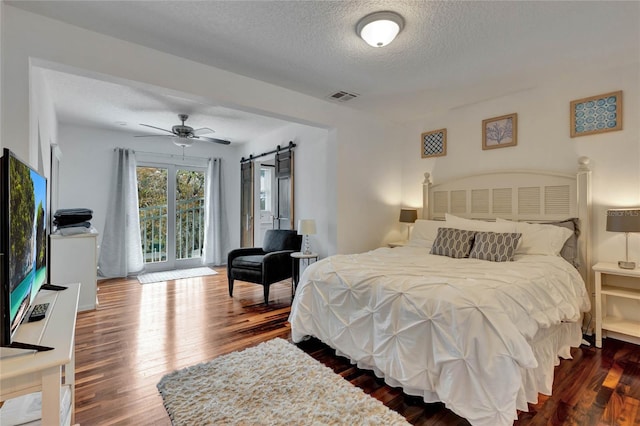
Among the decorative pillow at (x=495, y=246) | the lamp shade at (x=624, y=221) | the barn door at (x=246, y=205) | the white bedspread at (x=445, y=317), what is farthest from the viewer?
the barn door at (x=246, y=205)

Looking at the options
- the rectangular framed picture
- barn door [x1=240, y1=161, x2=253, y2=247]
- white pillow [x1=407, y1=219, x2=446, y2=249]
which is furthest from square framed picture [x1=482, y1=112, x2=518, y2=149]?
barn door [x1=240, y1=161, x2=253, y2=247]

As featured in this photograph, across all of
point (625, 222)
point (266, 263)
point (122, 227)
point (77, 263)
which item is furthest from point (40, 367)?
point (122, 227)

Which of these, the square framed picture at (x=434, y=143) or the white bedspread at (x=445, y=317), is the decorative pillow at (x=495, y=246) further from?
the square framed picture at (x=434, y=143)

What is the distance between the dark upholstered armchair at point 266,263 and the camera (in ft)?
12.3

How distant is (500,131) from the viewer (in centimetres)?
357

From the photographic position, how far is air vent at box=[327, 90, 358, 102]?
3447 millimetres

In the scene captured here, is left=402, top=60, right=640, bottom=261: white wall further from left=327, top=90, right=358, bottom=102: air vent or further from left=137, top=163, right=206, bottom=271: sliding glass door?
left=137, top=163, right=206, bottom=271: sliding glass door

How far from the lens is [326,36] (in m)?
2.29

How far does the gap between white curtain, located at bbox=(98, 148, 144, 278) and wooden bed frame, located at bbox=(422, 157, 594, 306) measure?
4994 mm

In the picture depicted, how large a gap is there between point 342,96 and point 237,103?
4.17 ft

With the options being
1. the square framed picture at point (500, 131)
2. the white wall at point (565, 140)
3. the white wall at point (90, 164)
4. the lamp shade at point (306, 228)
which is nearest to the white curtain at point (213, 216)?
the white wall at point (90, 164)

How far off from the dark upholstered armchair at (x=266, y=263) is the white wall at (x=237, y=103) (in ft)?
2.11

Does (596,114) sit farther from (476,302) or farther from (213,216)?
(213,216)

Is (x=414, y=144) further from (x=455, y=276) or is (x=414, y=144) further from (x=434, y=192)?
(x=455, y=276)
